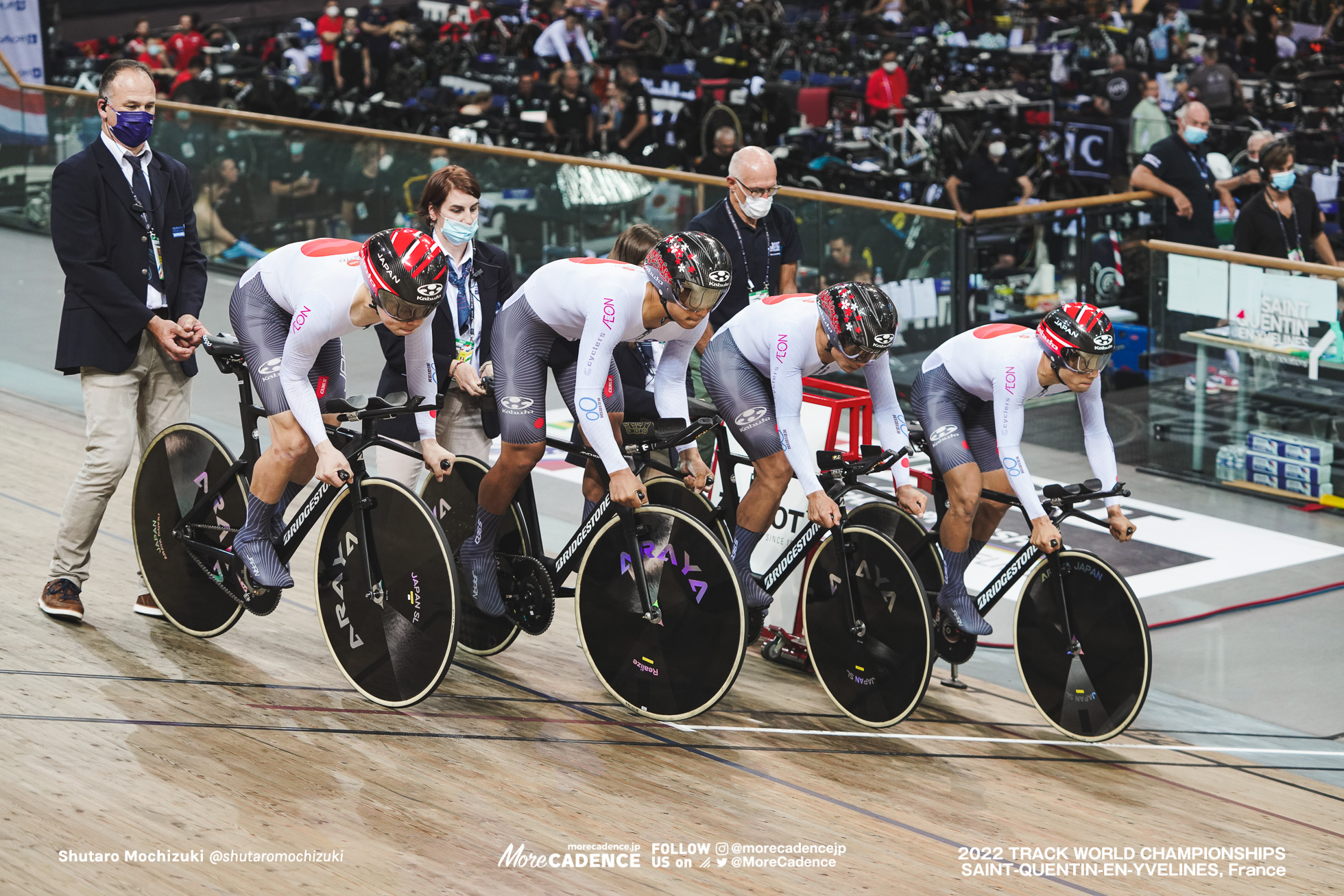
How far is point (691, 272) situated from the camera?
14.8 feet

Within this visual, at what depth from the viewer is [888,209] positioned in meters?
10.1

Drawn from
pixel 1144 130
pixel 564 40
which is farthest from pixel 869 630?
pixel 564 40

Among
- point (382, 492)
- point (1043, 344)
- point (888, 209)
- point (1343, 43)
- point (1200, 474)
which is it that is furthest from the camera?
point (1343, 43)

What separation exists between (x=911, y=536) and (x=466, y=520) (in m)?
1.62

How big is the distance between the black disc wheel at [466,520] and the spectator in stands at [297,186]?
25.6 ft

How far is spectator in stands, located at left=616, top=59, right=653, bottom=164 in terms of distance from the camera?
16.5 meters

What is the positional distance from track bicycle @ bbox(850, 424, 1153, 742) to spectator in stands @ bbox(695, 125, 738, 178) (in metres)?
7.97

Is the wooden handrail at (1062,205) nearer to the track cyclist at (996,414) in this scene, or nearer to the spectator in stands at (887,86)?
the track cyclist at (996,414)

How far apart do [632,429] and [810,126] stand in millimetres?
13084

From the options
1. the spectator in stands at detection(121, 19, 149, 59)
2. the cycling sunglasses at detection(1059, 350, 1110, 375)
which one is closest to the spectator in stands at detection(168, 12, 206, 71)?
the spectator in stands at detection(121, 19, 149, 59)

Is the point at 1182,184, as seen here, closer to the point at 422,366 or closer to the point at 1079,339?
the point at 1079,339

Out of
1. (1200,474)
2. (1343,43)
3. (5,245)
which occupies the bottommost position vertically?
(1200,474)

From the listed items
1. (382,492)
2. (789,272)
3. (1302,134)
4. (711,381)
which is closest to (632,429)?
(711,381)

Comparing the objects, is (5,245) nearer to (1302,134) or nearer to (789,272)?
(789,272)
